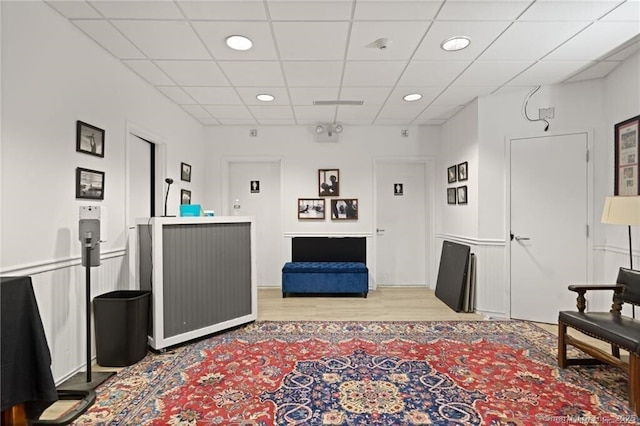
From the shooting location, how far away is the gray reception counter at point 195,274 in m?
3.08

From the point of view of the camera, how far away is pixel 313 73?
3.49m

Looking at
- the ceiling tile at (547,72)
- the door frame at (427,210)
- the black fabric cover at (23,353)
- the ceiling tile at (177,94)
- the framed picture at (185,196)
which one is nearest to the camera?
the black fabric cover at (23,353)

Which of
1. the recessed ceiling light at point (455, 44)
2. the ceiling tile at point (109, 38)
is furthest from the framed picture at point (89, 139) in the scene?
the recessed ceiling light at point (455, 44)

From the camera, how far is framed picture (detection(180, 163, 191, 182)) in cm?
463

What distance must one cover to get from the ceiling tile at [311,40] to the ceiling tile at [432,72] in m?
0.82

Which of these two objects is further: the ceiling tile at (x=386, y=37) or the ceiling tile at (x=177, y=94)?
the ceiling tile at (x=177, y=94)

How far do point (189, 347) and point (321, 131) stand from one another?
12.1 ft

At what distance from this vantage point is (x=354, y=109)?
473 cm

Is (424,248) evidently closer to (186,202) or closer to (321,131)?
(321,131)

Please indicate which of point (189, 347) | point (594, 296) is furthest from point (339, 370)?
point (594, 296)

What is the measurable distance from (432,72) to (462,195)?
1.90 metres

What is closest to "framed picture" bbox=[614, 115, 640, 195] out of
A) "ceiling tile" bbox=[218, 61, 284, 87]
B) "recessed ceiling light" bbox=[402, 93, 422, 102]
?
"recessed ceiling light" bbox=[402, 93, 422, 102]

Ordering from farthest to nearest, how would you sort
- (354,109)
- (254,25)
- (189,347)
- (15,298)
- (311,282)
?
(311,282)
(354,109)
(189,347)
(254,25)
(15,298)

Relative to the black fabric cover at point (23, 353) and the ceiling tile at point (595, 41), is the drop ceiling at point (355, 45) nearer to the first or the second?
the ceiling tile at point (595, 41)
